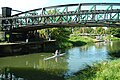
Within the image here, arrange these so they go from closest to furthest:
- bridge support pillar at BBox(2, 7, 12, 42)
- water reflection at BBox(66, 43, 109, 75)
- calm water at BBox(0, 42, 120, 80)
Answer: calm water at BBox(0, 42, 120, 80), water reflection at BBox(66, 43, 109, 75), bridge support pillar at BBox(2, 7, 12, 42)

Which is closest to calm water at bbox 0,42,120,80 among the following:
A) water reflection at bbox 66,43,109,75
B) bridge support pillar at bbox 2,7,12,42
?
water reflection at bbox 66,43,109,75

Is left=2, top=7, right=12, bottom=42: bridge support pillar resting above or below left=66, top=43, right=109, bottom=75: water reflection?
above

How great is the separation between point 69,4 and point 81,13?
6.61 metres

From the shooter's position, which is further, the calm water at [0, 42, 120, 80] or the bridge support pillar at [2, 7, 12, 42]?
the bridge support pillar at [2, 7, 12, 42]

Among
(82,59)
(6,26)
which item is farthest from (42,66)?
(6,26)

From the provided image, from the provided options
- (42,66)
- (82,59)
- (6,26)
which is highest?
(6,26)

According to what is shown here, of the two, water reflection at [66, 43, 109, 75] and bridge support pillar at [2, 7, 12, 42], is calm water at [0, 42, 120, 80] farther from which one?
bridge support pillar at [2, 7, 12, 42]

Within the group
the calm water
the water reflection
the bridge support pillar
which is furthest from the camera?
the bridge support pillar

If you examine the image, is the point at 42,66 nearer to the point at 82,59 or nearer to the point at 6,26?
the point at 82,59

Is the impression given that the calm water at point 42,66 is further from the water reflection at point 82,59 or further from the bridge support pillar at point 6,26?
the bridge support pillar at point 6,26

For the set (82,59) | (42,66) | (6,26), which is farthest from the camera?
(6,26)

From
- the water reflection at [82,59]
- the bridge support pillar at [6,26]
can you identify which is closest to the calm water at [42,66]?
the water reflection at [82,59]

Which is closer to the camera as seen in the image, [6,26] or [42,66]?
[42,66]

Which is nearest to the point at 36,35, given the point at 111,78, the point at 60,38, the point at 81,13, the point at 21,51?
the point at 60,38
